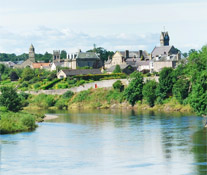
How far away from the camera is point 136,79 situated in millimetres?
94625

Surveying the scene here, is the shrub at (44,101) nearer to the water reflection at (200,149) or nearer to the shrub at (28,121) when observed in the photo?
the shrub at (28,121)

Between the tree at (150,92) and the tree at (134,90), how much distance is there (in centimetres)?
155

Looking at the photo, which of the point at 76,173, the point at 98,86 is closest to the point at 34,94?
the point at 98,86

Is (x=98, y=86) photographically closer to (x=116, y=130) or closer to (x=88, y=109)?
(x=88, y=109)

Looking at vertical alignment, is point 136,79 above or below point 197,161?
above

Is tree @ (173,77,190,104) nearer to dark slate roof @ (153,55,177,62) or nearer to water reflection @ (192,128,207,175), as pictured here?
water reflection @ (192,128,207,175)

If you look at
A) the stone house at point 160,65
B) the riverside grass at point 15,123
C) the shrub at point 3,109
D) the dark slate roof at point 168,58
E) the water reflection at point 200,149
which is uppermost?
the dark slate roof at point 168,58

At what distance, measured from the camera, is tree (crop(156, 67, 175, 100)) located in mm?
89062

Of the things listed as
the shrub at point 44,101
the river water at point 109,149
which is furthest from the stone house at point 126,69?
the river water at point 109,149

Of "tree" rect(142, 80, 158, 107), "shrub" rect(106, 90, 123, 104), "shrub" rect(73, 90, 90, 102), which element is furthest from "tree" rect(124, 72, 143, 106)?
"shrub" rect(73, 90, 90, 102)

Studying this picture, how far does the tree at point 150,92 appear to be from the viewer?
297ft

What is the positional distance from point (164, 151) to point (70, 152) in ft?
24.5

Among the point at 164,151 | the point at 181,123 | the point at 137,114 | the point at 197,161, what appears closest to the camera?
the point at 197,161

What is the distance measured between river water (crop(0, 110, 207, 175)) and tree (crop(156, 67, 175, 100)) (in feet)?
66.2
